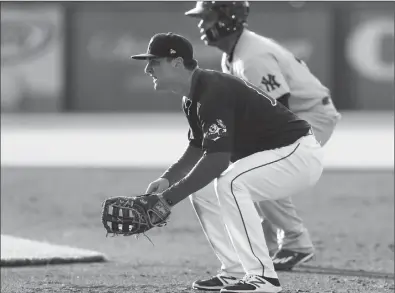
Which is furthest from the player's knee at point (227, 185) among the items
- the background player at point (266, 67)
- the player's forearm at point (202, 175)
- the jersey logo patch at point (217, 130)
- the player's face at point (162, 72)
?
the background player at point (266, 67)

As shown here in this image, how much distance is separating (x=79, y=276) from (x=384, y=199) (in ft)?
17.3

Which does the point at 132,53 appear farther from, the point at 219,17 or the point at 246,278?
the point at 246,278

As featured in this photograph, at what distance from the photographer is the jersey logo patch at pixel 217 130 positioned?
5137mm

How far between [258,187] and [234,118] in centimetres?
40

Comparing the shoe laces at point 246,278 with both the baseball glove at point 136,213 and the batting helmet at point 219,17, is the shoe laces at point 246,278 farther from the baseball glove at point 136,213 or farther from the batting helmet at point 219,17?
the batting helmet at point 219,17

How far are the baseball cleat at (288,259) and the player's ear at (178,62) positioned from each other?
2031mm

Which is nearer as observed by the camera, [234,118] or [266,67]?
[234,118]

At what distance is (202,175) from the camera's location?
5.14 meters

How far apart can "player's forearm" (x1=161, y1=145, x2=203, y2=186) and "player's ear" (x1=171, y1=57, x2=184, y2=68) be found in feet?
1.95

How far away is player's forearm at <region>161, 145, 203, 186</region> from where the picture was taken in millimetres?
5684

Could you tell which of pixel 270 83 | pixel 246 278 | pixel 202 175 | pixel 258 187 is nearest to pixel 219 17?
pixel 270 83

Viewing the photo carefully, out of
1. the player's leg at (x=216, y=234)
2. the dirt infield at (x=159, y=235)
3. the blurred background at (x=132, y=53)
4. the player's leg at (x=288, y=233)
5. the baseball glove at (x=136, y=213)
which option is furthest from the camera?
the blurred background at (x=132, y=53)

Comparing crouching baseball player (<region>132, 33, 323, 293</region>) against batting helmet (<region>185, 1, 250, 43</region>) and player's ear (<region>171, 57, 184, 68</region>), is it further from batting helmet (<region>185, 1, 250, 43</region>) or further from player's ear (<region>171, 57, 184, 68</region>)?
batting helmet (<region>185, 1, 250, 43</region>)

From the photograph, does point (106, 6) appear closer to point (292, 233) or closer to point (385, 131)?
point (385, 131)
